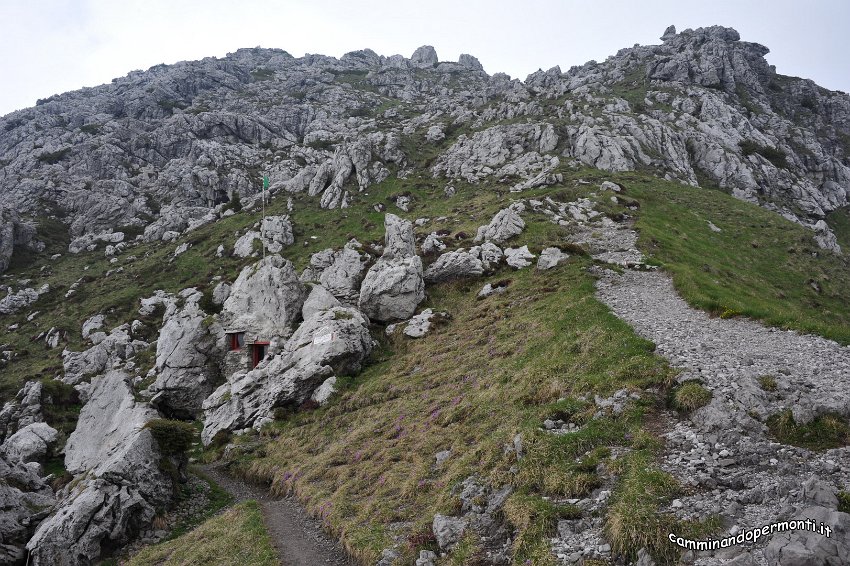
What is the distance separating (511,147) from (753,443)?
108 metres

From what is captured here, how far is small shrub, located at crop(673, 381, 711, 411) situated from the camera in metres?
15.5

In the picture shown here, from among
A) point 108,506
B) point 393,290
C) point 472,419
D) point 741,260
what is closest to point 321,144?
point 393,290

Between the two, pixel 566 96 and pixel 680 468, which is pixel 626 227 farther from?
pixel 566 96

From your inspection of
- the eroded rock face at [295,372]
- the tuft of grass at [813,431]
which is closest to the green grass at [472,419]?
the eroded rock face at [295,372]

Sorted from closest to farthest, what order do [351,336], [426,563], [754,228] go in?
[426,563] < [351,336] < [754,228]

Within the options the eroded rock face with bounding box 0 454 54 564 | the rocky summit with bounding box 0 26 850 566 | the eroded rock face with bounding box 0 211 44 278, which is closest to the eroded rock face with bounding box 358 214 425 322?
the rocky summit with bounding box 0 26 850 566

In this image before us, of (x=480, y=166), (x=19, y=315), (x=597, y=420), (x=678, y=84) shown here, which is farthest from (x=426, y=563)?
(x=678, y=84)

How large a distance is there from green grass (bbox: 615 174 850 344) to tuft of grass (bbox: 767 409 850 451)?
12.9 metres

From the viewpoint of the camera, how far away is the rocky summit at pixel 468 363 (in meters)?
13.1

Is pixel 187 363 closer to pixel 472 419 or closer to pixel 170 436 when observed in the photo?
pixel 170 436

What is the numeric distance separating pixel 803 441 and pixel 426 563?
40.2 ft

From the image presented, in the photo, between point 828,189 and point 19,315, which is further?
point 828,189

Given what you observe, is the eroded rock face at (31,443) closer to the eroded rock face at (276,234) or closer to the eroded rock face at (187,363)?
the eroded rock face at (187,363)

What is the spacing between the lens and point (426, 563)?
14.2 meters
